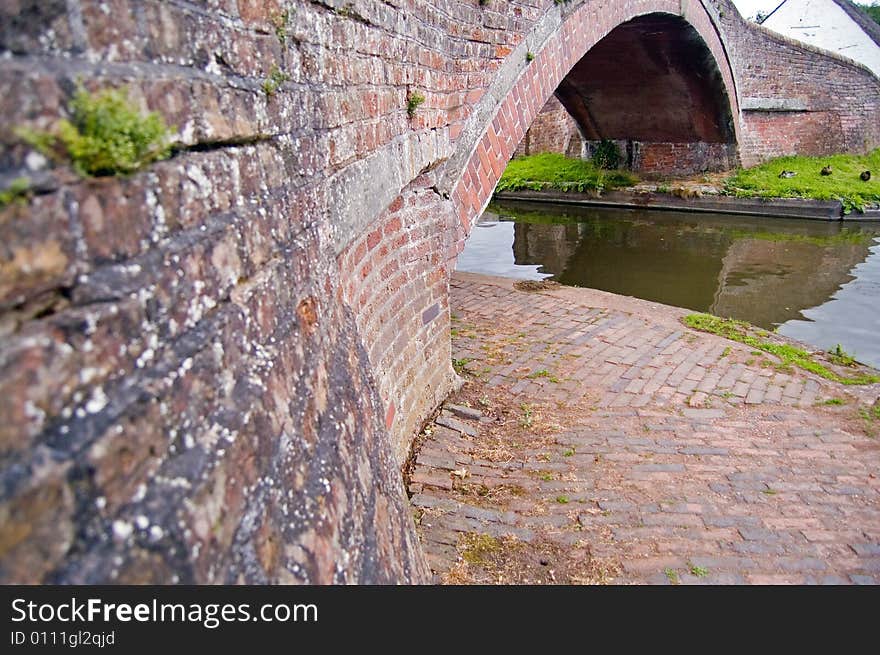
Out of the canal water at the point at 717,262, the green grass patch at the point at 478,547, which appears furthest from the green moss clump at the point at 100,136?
the canal water at the point at 717,262

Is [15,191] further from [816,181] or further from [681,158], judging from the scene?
[681,158]

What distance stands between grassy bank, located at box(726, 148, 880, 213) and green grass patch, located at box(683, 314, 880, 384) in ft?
32.8

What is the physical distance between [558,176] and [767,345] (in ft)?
43.4

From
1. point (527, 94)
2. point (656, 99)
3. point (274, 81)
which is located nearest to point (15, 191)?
point (274, 81)

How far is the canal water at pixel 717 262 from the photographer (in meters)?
9.45

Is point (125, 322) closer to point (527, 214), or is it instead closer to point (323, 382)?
point (323, 382)

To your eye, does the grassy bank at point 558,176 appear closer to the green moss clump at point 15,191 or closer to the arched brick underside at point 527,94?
the arched brick underside at point 527,94

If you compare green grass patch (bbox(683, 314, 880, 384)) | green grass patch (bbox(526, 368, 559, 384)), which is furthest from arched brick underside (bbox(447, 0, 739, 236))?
green grass patch (bbox(683, 314, 880, 384))

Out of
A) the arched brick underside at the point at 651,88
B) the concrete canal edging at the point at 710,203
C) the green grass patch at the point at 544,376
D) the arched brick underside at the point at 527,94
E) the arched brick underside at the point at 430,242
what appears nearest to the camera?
the arched brick underside at the point at 430,242

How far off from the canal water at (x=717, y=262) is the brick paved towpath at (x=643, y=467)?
3.51 m

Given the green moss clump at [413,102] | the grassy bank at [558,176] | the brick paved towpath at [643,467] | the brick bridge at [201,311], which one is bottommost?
the brick paved towpath at [643,467]

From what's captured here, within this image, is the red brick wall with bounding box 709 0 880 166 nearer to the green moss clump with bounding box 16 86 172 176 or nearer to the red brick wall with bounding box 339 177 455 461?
the red brick wall with bounding box 339 177 455 461

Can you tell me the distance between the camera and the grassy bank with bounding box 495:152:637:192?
1762 cm

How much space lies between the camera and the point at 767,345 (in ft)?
20.7
